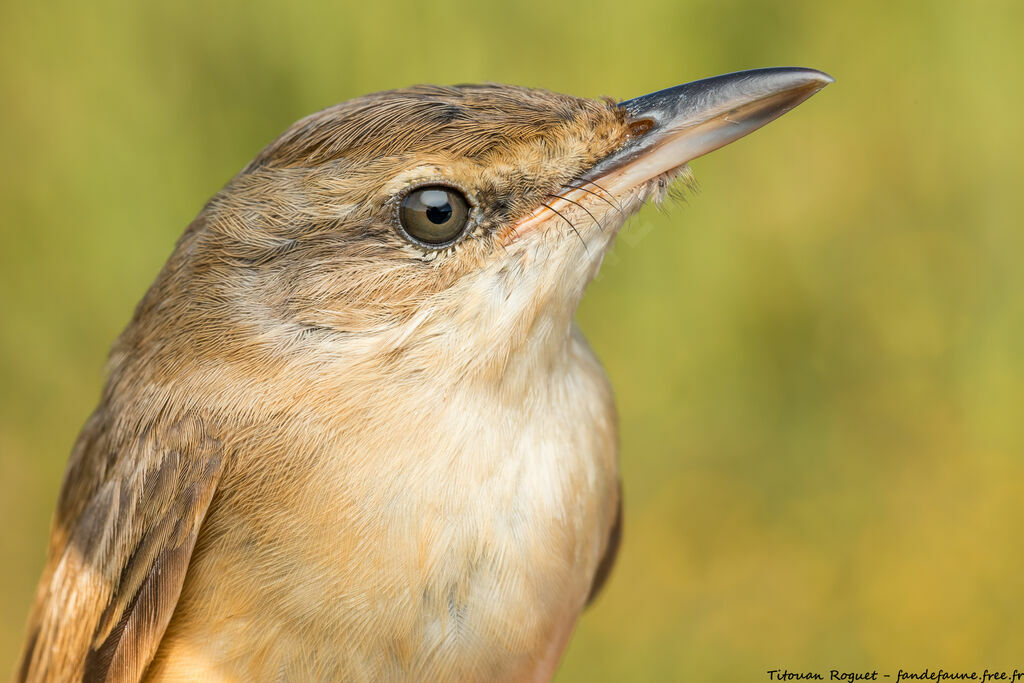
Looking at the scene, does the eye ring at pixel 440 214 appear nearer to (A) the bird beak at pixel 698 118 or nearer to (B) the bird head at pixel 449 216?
(B) the bird head at pixel 449 216

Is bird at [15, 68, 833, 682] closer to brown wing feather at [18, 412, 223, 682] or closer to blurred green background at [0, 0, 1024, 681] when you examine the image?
brown wing feather at [18, 412, 223, 682]

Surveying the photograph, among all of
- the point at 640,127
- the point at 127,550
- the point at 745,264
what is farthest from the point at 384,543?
the point at 745,264

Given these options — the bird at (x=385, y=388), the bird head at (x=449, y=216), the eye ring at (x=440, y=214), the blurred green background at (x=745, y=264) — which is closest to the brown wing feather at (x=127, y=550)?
the bird at (x=385, y=388)

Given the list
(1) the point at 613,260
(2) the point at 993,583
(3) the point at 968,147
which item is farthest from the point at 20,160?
(2) the point at 993,583

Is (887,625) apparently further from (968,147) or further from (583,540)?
(583,540)

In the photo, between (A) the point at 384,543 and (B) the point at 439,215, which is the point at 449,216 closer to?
(B) the point at 439,215

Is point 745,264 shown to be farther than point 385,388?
Yes

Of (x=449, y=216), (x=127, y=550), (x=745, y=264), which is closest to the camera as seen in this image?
(x=449, y=216)
